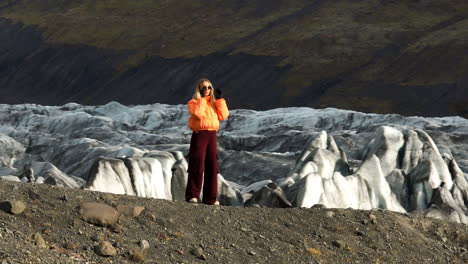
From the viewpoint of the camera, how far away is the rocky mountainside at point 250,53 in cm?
10481

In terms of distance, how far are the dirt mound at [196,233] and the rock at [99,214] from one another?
0.01 m

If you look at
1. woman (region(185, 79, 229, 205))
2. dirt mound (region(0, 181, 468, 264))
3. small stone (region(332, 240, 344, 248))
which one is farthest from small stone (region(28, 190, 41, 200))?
small stone (region(332, 240, 344, 248))

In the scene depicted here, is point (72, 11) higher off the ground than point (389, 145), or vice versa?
point (389, 145)

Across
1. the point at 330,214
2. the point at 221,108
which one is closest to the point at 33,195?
the point at 221,108

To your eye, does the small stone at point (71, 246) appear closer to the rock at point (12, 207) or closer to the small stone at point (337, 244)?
the rock at point (12, 207)

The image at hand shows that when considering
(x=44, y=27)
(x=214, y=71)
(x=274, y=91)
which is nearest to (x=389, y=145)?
(x=274, y=91)

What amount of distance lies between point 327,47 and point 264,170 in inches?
3195

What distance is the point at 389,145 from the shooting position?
27.5 m

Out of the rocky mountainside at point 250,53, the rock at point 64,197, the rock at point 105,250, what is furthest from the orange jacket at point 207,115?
the rocky mountainside at point 250,53

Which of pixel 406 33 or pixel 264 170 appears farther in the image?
pixel 406 33

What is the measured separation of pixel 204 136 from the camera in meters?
14.5

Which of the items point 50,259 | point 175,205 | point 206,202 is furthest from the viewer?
point 206,202

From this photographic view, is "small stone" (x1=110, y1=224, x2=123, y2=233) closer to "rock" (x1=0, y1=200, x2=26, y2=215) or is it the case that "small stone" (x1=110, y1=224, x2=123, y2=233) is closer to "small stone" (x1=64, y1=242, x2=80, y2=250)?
"small stone" (x1=64, y1=242, x2=80, y2=250)

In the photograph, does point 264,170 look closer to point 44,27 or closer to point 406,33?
point 406,33
